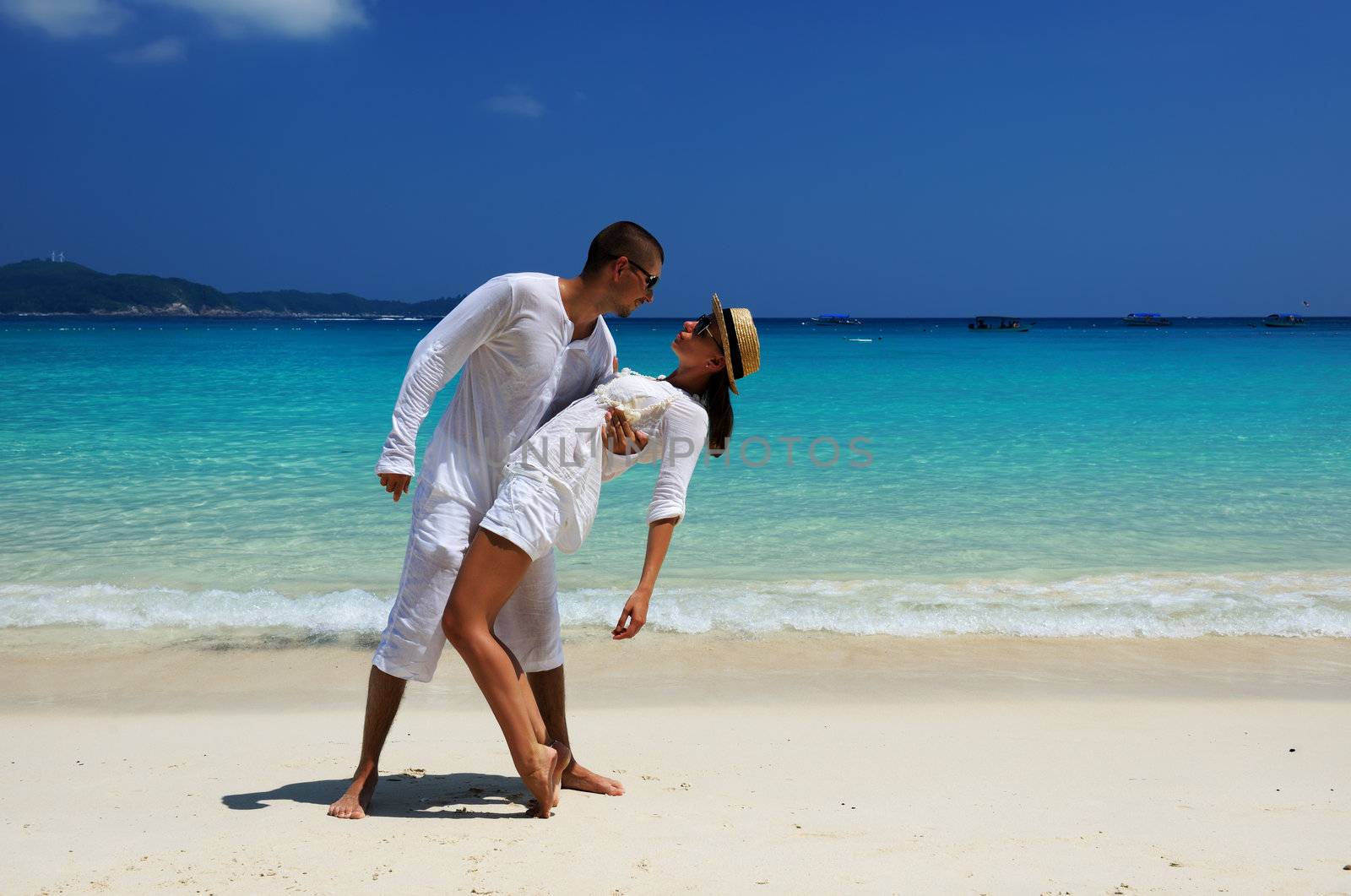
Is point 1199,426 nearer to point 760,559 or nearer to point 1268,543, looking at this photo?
point 1268,543

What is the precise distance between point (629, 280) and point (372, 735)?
1.59 m

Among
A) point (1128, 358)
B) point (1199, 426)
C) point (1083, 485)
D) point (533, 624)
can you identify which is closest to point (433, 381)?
point (533, 624)

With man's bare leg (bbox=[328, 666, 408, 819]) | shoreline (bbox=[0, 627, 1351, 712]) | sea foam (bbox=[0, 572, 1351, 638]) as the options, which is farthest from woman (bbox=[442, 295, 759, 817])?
sea foam (bbox=[0, 572, 1351, 638])

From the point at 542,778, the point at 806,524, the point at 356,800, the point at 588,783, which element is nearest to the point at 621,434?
the point at 542,778

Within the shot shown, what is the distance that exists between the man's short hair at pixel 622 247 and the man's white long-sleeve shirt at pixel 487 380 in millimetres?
146

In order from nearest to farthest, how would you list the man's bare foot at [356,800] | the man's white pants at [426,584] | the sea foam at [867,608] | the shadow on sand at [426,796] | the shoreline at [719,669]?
the man's white pants at [426,584]
the man's bare foot at [356,800]
the shadow on sand at [426,796]
the shoreline at [719,669]
the sea foam at [867,608]

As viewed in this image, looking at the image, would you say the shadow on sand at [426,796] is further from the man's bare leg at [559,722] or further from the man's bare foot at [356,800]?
the man's bare leg at [559,722]

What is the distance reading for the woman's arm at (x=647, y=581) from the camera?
282cm

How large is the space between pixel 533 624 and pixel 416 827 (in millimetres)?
673

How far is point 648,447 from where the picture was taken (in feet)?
9.85

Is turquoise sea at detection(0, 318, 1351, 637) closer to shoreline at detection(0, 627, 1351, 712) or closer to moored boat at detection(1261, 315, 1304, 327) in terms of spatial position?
shoreline at detection(0, 627, 1351, 712)

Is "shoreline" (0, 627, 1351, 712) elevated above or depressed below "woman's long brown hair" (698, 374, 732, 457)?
below

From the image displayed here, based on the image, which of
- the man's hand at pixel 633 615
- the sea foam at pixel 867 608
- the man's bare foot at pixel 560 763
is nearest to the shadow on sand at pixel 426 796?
the man's bare foot at pixel 560 763

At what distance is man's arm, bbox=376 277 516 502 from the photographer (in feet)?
9.39
